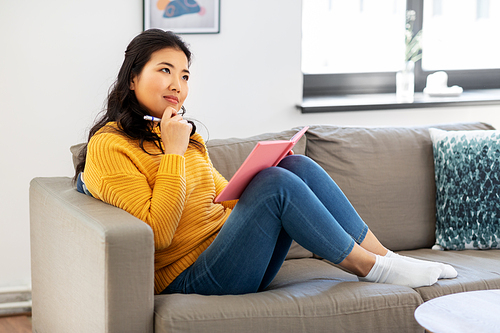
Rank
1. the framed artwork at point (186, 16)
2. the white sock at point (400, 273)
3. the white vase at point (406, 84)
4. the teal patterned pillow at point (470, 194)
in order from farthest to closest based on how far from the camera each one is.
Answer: the white vase at point (406, 84) → the framed artwork at point (186, 16) → the teal patterned pillow at point (470, 194) → the white sock at point (400, 273)

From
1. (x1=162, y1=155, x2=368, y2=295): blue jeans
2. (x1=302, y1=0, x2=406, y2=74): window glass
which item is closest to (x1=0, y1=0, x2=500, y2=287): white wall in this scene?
Answer: (x1=302, y1=0, x2=406, y2=74): window glass

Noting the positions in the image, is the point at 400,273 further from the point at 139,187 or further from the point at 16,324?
the point at 16,324

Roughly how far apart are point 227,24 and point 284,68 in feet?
1.07

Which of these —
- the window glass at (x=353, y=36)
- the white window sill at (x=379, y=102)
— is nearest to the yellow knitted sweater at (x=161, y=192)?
the white window sill at (x=379, y=102)

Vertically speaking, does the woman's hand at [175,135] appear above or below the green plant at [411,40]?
below

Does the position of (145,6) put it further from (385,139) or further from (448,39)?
(448,39)

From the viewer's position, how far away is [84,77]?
2.35 meters

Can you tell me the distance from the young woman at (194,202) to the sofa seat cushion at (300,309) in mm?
66

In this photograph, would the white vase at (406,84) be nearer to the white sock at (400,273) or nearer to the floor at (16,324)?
the white sock at (400,273)

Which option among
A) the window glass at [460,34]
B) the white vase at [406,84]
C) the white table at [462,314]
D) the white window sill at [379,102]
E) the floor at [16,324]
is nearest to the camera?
the white table at [462,314]

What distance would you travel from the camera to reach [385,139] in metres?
2.20

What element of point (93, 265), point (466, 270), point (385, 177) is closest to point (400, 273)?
point (466, 270)

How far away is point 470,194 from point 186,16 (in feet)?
4.40

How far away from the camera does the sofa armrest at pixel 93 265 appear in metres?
1.35
